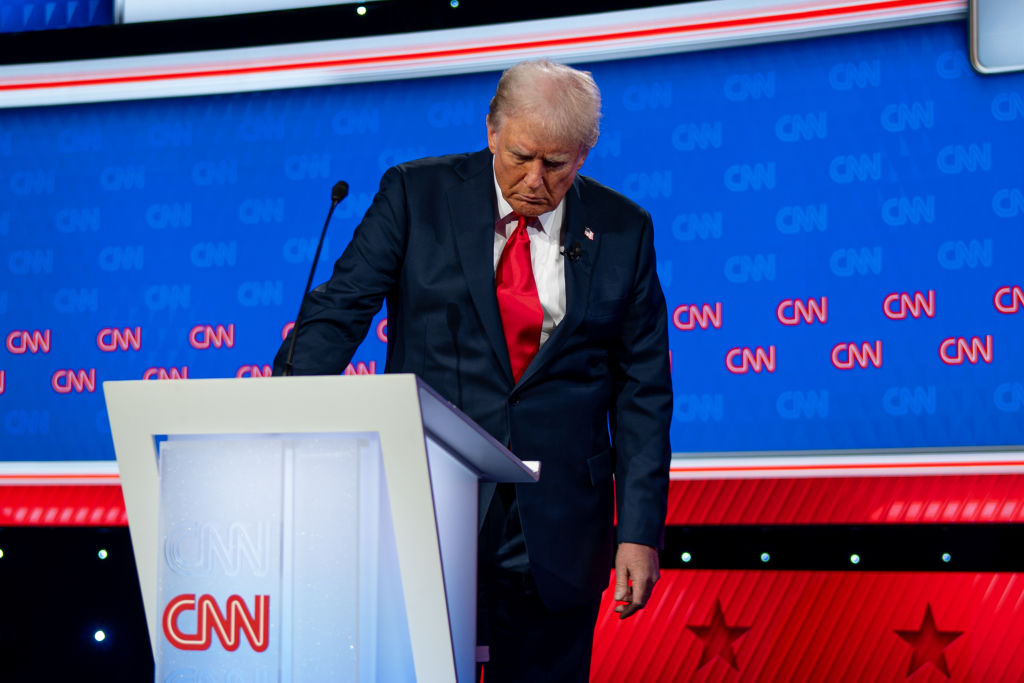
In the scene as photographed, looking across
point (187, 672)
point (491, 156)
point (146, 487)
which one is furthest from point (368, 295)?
point (187, 672)

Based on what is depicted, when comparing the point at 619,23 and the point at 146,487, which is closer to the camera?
the point at 146,487

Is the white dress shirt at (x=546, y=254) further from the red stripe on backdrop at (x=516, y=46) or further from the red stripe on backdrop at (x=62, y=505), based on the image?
the red stripe on backdrop at (x=62, y=505)

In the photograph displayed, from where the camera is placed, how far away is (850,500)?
2.50 m

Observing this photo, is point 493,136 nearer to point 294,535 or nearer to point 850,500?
point 294,535

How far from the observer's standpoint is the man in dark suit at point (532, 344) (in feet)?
5.06

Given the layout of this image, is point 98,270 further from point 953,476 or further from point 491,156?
point 953,476

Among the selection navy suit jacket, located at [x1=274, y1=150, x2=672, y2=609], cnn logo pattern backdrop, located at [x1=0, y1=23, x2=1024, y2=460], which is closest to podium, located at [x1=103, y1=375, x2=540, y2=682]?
navy suit jacket, located at [x1=274, y1=150, x2=672, y2=609]

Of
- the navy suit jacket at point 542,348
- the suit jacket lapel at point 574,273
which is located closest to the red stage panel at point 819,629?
the navy suit jacket at point 542,348

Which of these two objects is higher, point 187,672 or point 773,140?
point 773,140

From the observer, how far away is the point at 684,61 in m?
2.66

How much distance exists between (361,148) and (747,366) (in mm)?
1159

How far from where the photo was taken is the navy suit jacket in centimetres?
155

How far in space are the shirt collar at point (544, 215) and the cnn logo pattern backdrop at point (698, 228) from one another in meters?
0.91

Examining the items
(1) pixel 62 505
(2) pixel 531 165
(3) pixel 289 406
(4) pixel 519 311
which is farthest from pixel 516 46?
(3) pixel 289 406
